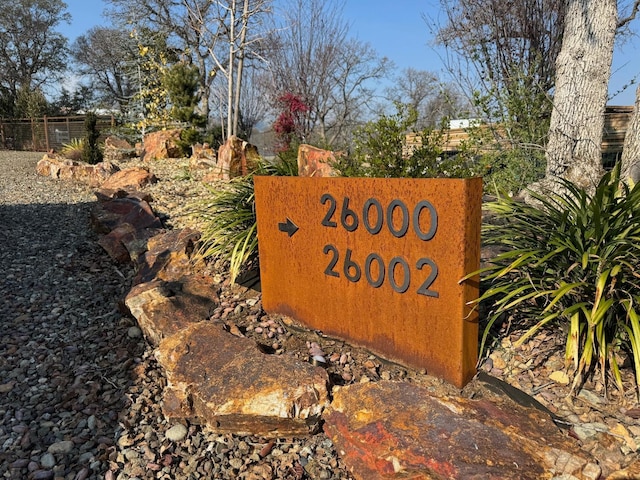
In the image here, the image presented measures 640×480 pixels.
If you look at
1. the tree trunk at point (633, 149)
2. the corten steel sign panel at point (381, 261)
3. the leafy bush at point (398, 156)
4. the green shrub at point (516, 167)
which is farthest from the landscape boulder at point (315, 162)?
the tree trunk at point (633, 149)

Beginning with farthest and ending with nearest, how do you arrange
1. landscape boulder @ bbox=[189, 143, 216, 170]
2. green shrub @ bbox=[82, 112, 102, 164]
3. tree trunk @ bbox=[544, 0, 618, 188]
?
green shrub @ bbox=[82, 112, 102, 164]
landscape boulder @ bbox=[189, 143, 216, 170]
tree trunk @ bbox=[544, 0, 618, 188]

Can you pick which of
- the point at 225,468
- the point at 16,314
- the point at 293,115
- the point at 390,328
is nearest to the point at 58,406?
the point at 225,468

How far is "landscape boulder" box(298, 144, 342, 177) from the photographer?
5.03 metres

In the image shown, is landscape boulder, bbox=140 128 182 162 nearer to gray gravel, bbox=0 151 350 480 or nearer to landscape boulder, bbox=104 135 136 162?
landscape boulder, bbox=104 135 136 162

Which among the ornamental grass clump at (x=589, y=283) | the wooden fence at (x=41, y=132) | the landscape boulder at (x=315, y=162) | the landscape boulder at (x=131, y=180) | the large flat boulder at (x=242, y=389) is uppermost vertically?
the wooden fence at (x=41, y=132)

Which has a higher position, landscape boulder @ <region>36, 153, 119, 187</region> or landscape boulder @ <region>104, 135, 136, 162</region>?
landscape boulder @ <region>104, 135, 136, 162</region>

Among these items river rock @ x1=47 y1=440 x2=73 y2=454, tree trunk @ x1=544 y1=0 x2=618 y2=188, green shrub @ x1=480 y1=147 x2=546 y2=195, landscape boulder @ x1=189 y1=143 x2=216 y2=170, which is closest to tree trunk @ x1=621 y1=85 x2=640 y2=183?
tree trunk @ x1=544 y1=0 x2=618 y2=188

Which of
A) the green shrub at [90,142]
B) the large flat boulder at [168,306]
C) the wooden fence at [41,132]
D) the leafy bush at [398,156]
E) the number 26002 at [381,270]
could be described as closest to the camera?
the number 26002 at [381,270]

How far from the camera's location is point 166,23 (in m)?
19.2

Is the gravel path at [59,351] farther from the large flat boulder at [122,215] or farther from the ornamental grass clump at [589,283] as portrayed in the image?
the ornamental grass clump at [589,283]

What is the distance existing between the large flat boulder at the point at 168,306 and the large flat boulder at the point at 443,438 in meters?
1.47

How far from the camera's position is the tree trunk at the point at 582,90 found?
4.55 m

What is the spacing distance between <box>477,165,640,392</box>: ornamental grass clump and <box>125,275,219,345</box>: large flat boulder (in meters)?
2.03

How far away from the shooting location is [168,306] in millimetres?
3340
